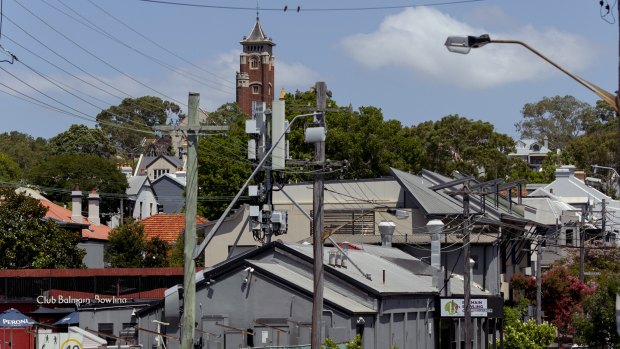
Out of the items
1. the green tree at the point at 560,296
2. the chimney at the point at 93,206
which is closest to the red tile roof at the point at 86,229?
the chimney at the point at 93,206

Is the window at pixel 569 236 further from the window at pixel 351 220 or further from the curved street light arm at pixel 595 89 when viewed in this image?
the curved street light arm at pixel 595 89

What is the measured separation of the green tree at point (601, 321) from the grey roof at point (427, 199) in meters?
10.3


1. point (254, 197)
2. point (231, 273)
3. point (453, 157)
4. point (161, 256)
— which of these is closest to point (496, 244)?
point (254, 197)

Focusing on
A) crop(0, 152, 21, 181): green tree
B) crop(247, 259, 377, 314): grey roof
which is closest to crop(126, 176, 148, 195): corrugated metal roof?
crop(0, 152, 21, 181): green tree

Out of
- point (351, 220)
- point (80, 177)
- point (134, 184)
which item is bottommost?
point (351, 220)

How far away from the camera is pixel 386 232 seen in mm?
52969

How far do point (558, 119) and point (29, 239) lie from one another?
412 ft

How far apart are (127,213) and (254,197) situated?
289 feet

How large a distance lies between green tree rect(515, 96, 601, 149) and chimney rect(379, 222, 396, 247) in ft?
402

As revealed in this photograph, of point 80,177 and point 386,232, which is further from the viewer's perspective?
point 80,177

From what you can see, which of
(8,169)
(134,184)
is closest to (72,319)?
(8,169)

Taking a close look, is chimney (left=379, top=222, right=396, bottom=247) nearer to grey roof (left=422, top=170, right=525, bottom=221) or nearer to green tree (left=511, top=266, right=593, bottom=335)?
grey roof (left=422, top=170, right=525, bottom=221)

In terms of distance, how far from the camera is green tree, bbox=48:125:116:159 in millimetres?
169375

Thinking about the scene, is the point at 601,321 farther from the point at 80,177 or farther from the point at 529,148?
the point at 529,148
